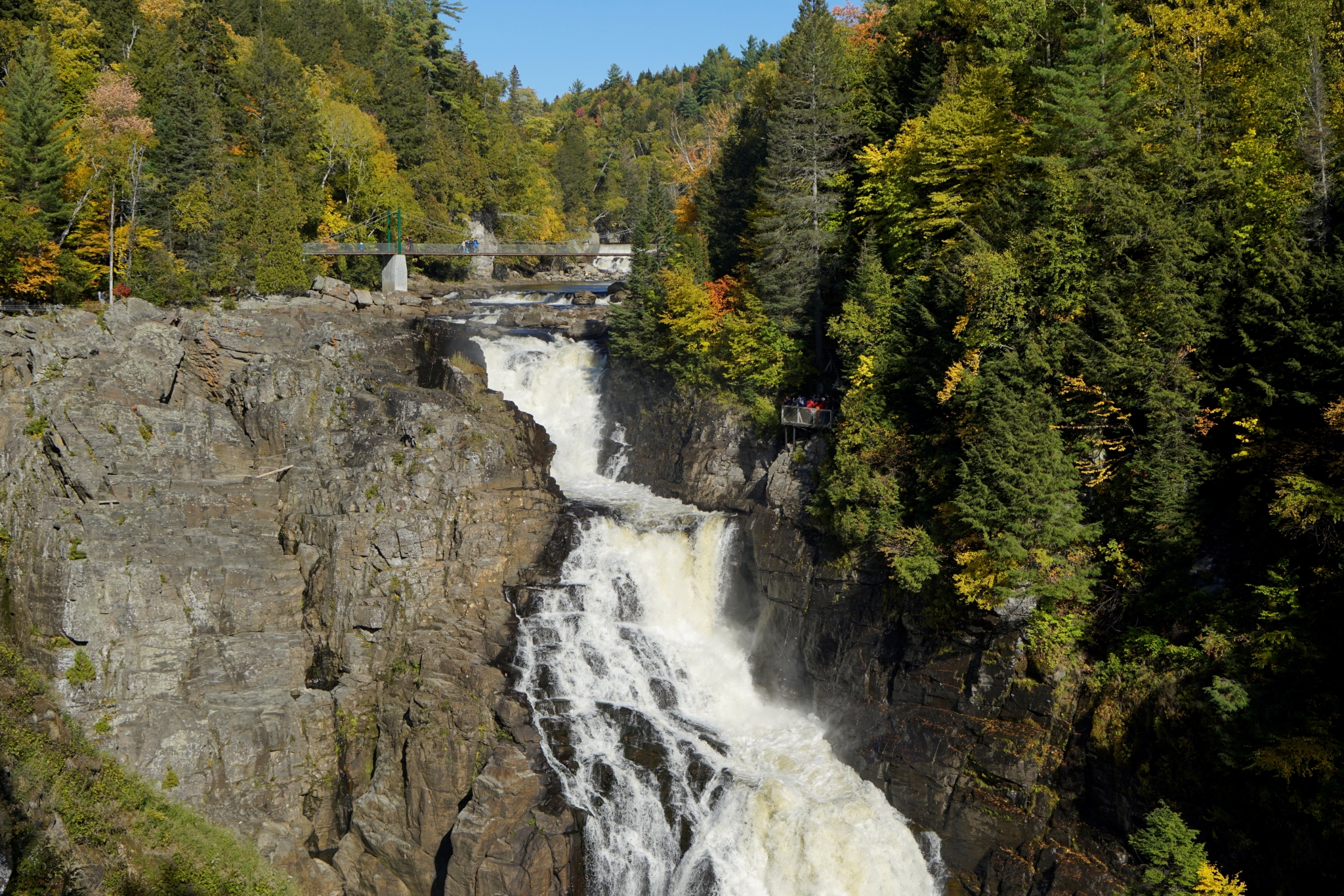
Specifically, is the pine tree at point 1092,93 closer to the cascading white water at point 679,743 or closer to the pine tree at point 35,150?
the cascading white water at point 679,743

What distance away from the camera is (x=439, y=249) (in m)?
57.5

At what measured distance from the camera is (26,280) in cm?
4025

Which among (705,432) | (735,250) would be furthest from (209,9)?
(705,432)

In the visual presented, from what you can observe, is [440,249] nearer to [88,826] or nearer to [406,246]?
[406,246]

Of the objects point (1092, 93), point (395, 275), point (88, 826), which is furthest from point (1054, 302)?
point (395, 275)

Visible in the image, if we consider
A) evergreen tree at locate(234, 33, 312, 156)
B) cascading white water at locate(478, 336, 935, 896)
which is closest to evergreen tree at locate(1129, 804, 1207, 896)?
cascading white water at locate(478, 336, 935, 896)

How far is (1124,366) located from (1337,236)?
5722 millimetres

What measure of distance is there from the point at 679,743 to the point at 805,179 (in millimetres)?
23438

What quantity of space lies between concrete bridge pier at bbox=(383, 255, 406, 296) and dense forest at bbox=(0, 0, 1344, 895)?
6960 millimetres

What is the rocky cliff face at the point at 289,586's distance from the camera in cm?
2928

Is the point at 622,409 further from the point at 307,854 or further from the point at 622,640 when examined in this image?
the point at 307,854

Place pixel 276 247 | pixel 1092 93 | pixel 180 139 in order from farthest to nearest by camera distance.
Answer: pixel 180 139
pixel 276 247
pixel 1092 93

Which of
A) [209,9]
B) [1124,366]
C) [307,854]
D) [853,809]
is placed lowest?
[307,854]

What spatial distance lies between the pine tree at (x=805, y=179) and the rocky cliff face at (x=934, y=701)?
280 inches
